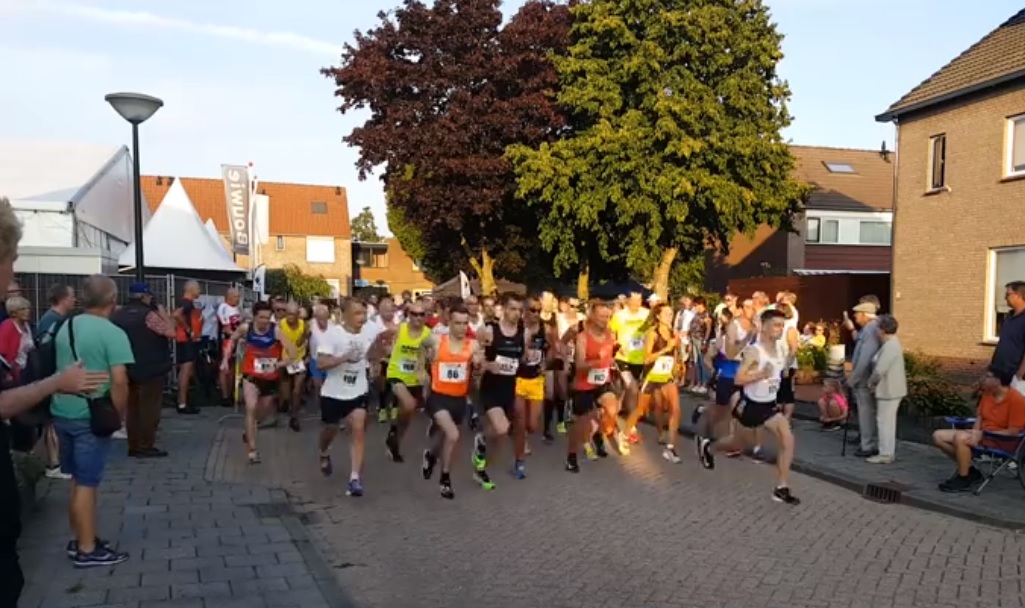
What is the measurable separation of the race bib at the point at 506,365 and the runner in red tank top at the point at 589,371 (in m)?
0.77

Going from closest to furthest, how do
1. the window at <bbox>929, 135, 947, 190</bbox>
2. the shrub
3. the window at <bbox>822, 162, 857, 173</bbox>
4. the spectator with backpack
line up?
the spectator with backpack < the shrub < the window at <bbox>929, 135, 947, 190</bbox> < the window at <bbox>822, 162, 857, 173</bbox>

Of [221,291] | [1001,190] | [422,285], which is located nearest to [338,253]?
[422,285]

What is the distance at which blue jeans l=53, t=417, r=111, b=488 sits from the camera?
18.2ft

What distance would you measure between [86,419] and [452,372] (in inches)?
138

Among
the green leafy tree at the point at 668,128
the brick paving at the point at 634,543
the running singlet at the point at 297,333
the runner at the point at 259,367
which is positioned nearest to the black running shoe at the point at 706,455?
the brick paving at the point at 634,543

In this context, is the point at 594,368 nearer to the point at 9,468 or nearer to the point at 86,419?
the point at 86,419

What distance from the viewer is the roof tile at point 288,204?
55000 mm

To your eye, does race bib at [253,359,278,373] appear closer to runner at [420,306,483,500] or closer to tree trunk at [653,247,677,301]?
runner at [420,306,483,500]

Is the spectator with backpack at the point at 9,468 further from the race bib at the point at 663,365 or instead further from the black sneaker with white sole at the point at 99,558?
the race bib at the point at 663,365

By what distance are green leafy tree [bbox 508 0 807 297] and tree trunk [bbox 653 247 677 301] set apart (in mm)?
553

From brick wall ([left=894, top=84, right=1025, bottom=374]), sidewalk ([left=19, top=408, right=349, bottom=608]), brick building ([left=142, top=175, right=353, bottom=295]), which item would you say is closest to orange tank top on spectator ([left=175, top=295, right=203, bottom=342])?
sidewalk ([left=19, top=408, right=349, bottom=608])

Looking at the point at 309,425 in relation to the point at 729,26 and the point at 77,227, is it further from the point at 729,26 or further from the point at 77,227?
the point at 729,26

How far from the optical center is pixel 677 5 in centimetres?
2417

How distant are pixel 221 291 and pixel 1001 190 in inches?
706
